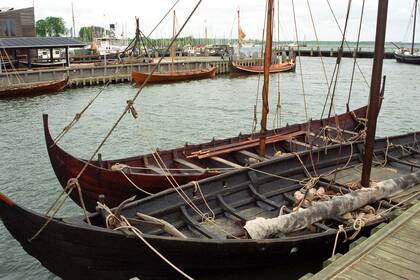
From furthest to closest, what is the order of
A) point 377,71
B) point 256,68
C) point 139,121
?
point 256,68 → point 139,121 → point 377,71

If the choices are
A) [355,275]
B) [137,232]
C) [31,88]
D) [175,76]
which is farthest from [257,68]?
[355,275]

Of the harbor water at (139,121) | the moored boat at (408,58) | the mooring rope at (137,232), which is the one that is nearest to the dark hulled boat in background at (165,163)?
the harbor water at (139,121)

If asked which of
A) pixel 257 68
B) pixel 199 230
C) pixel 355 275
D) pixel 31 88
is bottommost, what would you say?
pixel 199 230

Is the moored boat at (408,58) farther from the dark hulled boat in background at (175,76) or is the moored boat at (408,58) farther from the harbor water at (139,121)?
the dark hulled boat in background at (175,76)

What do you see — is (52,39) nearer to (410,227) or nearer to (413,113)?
(413,113)

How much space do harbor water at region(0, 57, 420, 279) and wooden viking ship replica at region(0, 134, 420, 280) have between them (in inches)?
36.6

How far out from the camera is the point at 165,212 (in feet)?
30.9

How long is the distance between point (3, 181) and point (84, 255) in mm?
11438

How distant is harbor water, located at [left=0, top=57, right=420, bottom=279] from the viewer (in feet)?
49.2

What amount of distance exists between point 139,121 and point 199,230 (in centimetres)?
2179

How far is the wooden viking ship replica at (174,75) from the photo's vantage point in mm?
48562

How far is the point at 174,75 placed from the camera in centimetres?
5231

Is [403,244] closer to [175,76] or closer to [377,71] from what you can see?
[377,71]

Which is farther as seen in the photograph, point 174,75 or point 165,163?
point 174,75
